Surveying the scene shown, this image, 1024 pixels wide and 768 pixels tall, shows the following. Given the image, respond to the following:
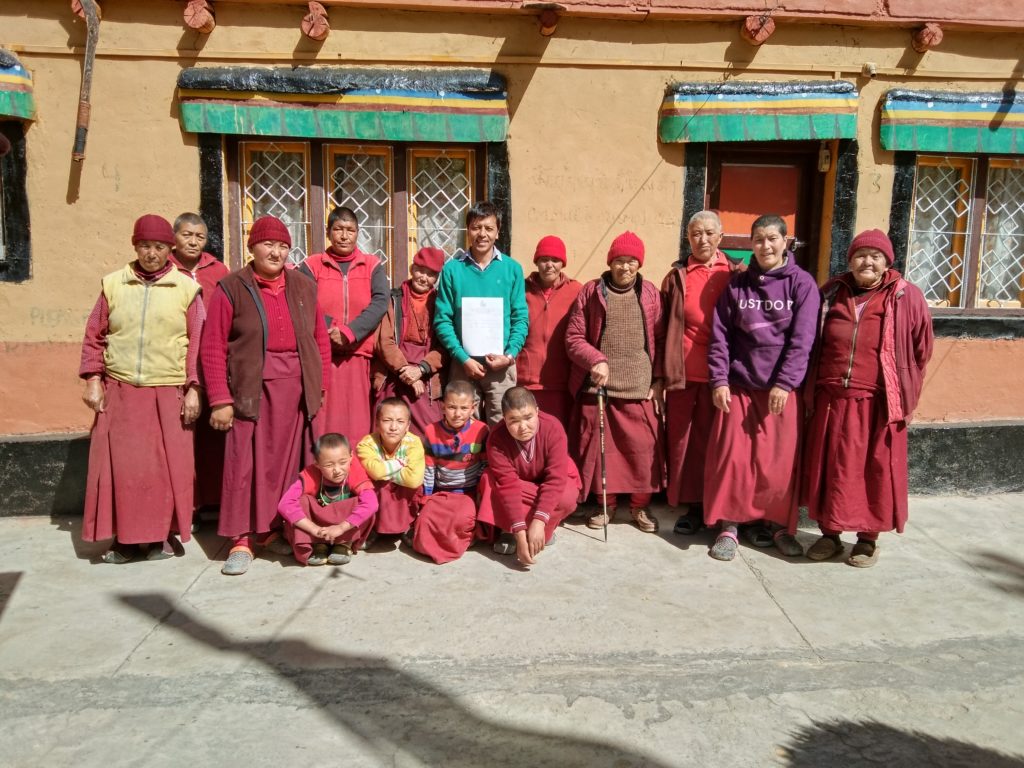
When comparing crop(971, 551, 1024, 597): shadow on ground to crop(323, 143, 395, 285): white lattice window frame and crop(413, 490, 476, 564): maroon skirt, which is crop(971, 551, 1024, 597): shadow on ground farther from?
crop(323, 143, 395, 285): white lattice window frame

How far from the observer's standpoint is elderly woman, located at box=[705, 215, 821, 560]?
404cm

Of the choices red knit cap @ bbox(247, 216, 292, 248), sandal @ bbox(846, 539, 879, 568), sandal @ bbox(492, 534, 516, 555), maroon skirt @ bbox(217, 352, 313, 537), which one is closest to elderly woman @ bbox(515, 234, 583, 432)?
sandal @ bbox(492, 534, 516, 555)

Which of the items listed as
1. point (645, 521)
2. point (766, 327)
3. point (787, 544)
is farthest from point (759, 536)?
point (766, 327)

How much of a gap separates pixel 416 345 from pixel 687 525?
1903 millimetres

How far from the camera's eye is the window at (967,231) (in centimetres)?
552

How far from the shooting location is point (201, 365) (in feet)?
13.2

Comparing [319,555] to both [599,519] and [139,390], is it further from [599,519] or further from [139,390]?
[599,519]

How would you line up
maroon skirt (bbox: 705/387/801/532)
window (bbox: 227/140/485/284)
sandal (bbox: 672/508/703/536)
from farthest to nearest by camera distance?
window (bbox: 227/140/485/284)
sandal (bbox: 672/508/703/536)
maroon skirt (bbox: 705/387/801/532)

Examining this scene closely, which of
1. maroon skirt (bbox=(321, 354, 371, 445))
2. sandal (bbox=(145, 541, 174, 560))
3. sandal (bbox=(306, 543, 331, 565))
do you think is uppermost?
maroon skirt (bbox=(321, 354, 371, 445))

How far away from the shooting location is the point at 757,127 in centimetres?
509

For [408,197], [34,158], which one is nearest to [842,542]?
[408,197]

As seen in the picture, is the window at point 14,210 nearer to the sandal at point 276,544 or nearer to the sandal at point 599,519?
the sandal at point 276,544

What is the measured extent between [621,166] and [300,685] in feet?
12.3

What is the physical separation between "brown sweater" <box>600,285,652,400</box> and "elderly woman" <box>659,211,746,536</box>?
13 centimetres
